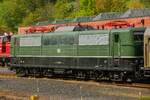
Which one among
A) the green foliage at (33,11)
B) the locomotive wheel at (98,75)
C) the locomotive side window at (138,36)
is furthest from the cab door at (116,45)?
the green foliage at (33,11)

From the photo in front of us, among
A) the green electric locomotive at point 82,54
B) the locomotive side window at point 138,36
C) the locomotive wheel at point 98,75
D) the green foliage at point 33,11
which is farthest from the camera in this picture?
the green foliage at point 33,11

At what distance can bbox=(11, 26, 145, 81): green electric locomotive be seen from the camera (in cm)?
2986

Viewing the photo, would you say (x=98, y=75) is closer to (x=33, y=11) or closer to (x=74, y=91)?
(x=74, y=91)

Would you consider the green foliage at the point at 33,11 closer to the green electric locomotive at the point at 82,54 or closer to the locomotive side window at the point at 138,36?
the green electric locomotive at the point at 82,54

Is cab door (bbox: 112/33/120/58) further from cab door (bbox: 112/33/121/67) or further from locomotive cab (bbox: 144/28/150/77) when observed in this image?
locomotive cab (bbox: 144/28/150/77)

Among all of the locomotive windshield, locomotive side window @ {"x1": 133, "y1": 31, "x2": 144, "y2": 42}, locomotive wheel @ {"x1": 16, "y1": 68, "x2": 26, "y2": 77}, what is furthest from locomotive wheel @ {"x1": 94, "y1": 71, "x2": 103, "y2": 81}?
locomotive wheel @ {"x1": 16, "y1": 68, "x2": 26, "y2": 77}

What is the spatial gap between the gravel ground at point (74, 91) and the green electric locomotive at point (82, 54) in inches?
84.9

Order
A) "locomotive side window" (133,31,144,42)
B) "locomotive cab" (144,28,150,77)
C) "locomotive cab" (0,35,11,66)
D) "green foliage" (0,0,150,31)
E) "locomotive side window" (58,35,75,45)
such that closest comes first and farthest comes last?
"locomotive cab" (144,28,150,77), "locomotive side window" (133,31,144,42), "locomotive side window" (58,35,75,45), "locomotive cab" (0,35,11,66), "green foliage" (0,0,150,31)

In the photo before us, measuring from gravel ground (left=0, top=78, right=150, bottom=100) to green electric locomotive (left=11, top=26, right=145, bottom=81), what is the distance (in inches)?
84.9

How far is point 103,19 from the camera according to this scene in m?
54.9

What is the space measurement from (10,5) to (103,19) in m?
69.9

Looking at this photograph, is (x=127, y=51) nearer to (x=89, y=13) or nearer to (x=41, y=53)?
(x=41, y=53)

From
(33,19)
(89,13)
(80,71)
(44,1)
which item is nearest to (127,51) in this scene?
(80,71)

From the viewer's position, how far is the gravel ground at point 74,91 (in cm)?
2280
